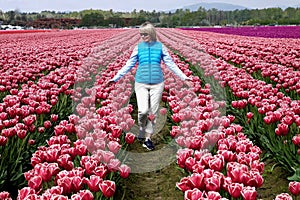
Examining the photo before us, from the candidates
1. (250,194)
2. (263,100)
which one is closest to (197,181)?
(250,194)

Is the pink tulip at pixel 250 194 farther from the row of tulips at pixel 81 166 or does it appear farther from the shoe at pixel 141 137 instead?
the shoe at pixel 141 137

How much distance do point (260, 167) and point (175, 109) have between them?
2.08 metres

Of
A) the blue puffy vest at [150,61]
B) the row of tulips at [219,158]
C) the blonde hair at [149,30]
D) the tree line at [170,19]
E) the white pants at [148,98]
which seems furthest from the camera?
the tree line at [170,19]

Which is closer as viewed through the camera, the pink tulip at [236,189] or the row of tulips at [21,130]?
the pink tulip at [236,189]

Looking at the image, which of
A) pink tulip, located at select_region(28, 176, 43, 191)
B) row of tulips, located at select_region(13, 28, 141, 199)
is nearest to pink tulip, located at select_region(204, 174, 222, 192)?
row of tulips, located at select_region(13, 28, 141, 199)

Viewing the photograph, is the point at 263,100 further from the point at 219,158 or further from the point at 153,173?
the point at 219,158

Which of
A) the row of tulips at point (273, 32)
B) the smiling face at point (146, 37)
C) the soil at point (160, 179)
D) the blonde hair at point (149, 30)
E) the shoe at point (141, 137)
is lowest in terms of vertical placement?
the soil at point (160, 179)

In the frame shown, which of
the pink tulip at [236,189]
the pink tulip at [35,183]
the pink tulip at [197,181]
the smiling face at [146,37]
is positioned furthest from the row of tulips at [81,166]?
the smiling face at [146,37]

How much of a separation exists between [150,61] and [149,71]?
0.12m

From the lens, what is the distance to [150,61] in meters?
4.73

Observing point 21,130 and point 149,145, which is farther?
point 149,145

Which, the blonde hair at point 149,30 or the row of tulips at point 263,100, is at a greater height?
the blonde hair at point 149,30

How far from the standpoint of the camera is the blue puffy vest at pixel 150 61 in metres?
4.72

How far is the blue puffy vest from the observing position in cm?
472
